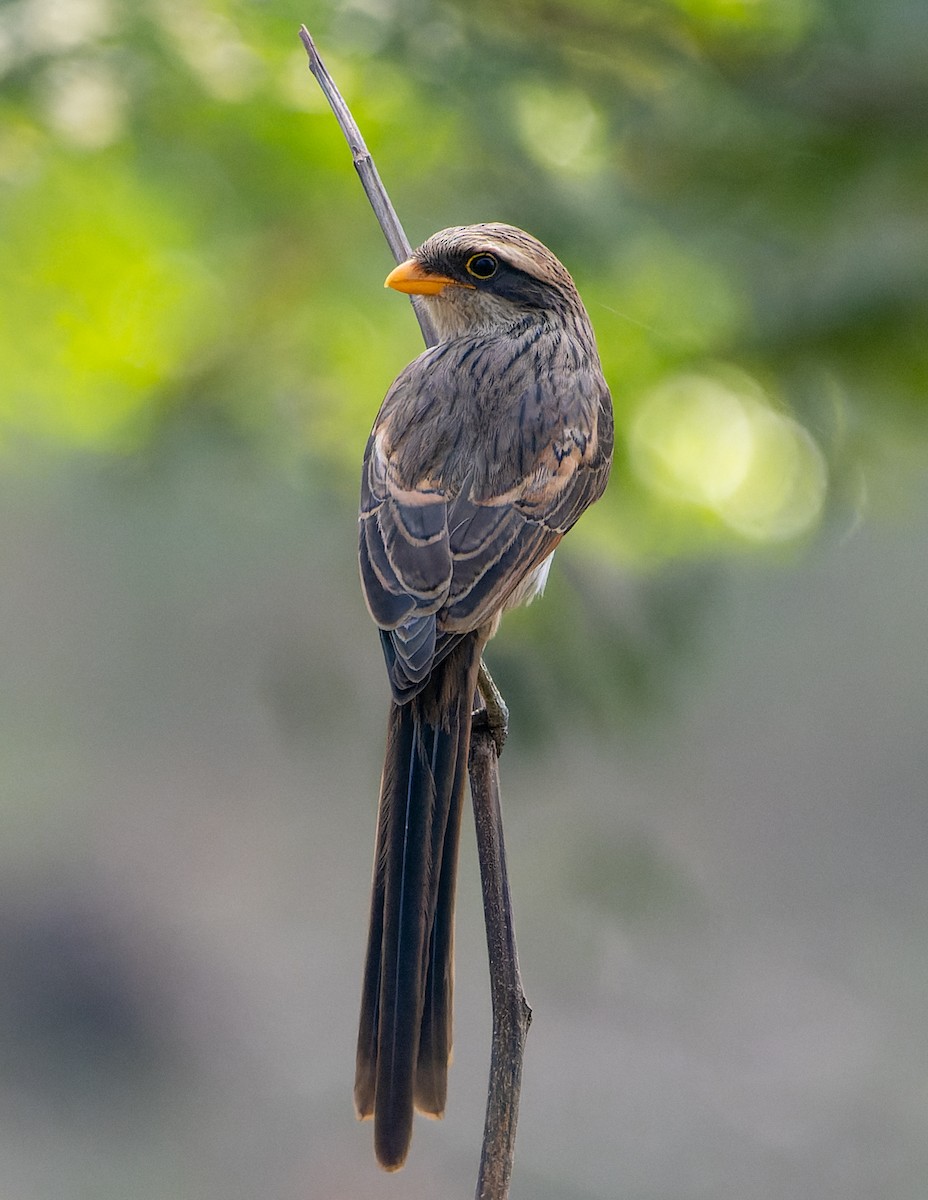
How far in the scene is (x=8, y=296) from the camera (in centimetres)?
502

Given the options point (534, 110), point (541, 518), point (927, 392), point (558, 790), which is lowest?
A: point (541, 518)

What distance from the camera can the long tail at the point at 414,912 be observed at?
2.31 meters

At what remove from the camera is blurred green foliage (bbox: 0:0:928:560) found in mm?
4914

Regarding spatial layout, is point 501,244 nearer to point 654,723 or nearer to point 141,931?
point 654,723

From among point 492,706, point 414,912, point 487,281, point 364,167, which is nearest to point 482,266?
point 487,281

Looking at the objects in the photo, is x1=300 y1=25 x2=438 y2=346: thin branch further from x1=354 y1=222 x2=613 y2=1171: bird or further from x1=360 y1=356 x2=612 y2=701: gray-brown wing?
x1=360 y1=356 x2=612 y2=701: gray-brown wing

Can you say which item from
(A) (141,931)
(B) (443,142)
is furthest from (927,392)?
(A) (141,931)

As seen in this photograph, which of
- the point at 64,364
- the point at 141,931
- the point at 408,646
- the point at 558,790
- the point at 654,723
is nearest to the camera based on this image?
the point at 408,646

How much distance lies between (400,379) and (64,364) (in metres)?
2.06

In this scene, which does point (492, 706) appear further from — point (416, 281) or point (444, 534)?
point (416, 281)

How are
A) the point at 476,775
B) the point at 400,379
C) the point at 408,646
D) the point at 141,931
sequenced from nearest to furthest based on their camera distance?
the point at 476,775, the point at 408,646, the point at 400,379, the point at 141,931

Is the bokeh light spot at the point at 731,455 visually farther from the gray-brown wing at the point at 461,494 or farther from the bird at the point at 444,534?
the gray-brown wing at the point at 461,494

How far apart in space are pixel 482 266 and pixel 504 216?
1741mm

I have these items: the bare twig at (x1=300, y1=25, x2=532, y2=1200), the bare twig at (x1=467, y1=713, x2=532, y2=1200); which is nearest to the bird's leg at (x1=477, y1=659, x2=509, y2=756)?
the bare twig at (x1=300, y1=25, x2=532, y2=1200)
